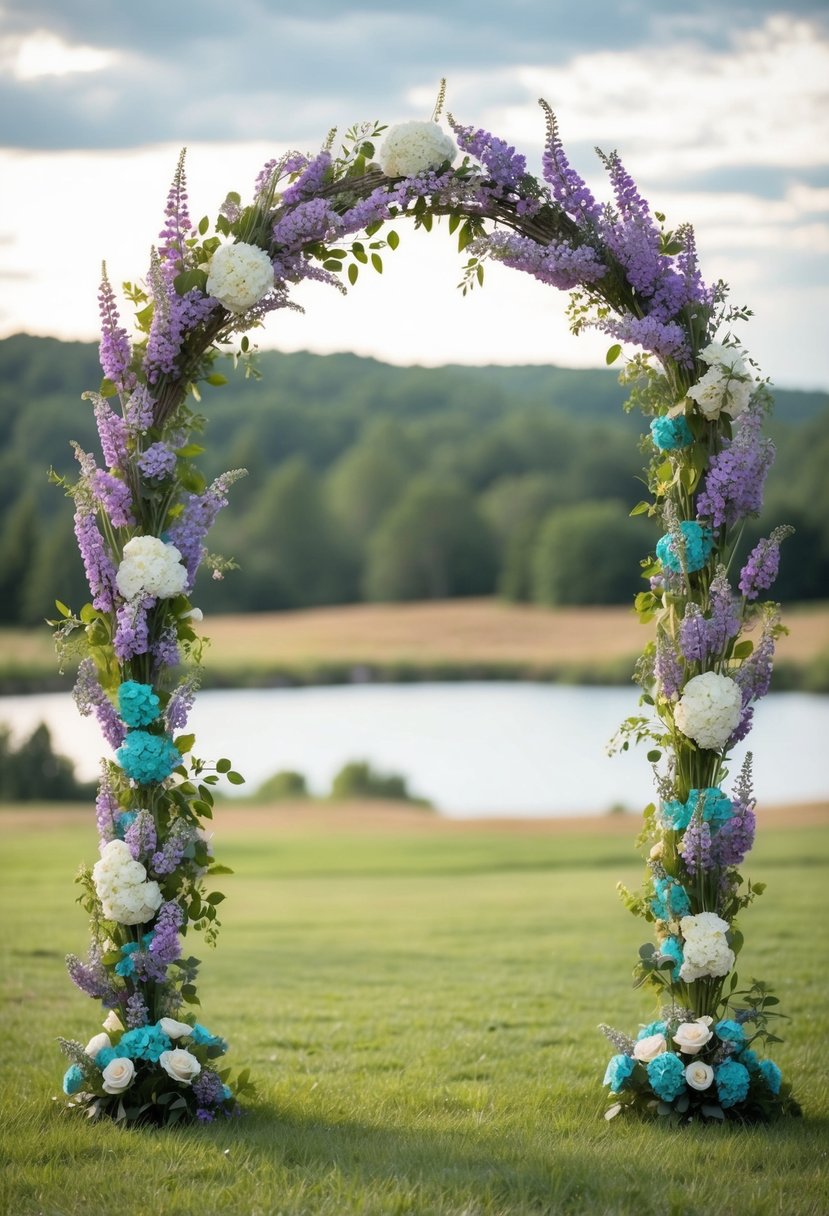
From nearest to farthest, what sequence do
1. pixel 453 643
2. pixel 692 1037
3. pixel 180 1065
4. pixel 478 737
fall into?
pixel 180 1065
pixel 692 1037
pixel 453 643
pixel 478 737

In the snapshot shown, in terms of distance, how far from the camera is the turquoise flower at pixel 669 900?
3.78 m

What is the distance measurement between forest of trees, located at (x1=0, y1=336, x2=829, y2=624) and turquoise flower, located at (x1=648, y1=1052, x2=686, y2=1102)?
83.7 ft

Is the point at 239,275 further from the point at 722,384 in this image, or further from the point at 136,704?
the point at 722,384

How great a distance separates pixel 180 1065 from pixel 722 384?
254 centimetres

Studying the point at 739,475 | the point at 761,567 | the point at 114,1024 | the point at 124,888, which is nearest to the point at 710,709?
the point at 761,567

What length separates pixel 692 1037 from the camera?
12.1ft

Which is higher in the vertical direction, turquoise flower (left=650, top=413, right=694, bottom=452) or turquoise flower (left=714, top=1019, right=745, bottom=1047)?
turquoise flower (left=650, top=413, right=694, bottom=452)

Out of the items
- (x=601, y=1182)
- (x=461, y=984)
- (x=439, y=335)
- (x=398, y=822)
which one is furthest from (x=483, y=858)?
(x=439, y=335)

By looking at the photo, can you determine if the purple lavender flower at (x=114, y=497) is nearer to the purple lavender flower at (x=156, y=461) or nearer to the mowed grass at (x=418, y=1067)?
the purple lavender flower at (x=156, y=461)

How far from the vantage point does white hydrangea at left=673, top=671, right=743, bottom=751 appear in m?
3.68

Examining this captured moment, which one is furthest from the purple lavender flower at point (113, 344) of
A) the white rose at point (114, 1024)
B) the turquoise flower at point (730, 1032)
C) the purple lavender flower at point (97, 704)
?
the turquoise flower at point (730, 1032)

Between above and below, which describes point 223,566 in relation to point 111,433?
below

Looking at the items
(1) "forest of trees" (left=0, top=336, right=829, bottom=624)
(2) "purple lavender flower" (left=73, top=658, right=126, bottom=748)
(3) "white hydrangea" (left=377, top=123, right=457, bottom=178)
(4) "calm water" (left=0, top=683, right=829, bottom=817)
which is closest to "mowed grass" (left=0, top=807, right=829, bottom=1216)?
(2) "purple lavender flower" (left=73, top=658, right=126, bottom=748)

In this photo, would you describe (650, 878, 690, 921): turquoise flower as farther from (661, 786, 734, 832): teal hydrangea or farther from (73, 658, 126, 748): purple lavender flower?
(73, 658, 126, 748): purple lavender flower
